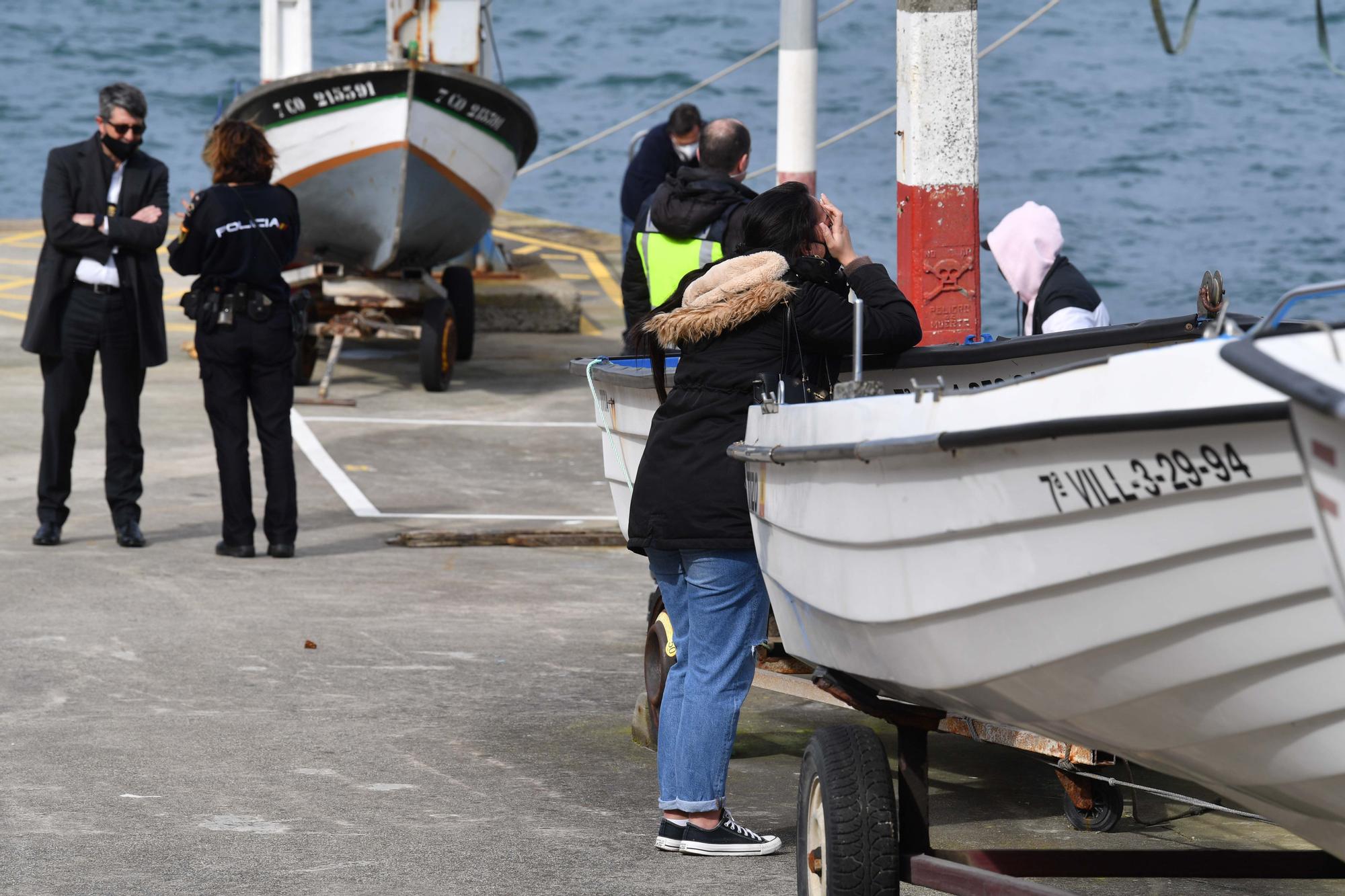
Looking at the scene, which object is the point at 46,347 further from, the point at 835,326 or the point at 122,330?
the point at 835,326

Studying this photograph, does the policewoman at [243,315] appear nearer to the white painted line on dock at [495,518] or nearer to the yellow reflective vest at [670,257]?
the white painted line on dock at [495,518]

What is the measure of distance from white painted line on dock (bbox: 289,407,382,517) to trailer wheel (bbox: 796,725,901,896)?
5556mm

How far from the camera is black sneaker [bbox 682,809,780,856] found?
506 centimetres

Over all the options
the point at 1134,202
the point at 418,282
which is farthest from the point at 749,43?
the point at 418,282

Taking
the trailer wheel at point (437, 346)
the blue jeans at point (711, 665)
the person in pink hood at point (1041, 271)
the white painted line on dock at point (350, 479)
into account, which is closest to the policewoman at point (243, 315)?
the white painted line on dock at point (350, 479)

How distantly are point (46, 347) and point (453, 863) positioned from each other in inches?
190

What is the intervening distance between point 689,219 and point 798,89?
10.1ft

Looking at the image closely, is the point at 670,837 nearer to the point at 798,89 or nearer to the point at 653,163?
the point at 798,89

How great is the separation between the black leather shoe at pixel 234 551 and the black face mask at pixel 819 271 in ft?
15.4

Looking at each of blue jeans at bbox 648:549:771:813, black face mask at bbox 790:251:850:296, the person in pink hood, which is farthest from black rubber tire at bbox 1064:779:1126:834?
the person in pink hood

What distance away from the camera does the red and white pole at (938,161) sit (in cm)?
718

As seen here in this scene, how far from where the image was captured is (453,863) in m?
4.99

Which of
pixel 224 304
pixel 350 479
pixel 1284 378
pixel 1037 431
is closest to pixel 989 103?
pixel 350 479

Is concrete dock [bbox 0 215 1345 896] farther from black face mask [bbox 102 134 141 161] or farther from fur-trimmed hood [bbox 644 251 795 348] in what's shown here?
black face mask [bbox 102 134 141 161]
